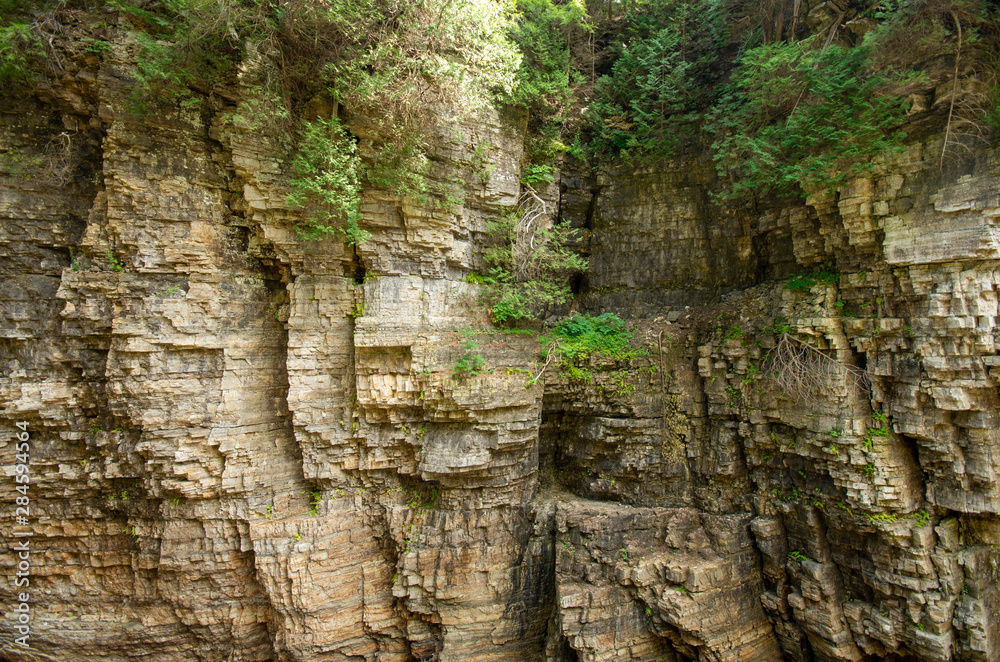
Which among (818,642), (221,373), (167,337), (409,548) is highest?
(167,337)

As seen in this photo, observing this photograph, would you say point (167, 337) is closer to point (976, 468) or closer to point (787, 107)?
point (787, 107)

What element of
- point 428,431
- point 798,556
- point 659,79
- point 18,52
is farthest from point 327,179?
point 798,556

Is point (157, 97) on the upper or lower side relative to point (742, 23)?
lower

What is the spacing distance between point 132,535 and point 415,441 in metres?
4.89

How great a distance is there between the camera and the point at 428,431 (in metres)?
7.46

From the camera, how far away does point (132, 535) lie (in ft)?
24.0

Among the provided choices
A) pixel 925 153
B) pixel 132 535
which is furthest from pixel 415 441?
pixel 925 153

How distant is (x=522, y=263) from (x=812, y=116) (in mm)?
4869

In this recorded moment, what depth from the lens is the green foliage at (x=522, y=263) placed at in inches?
A: 321

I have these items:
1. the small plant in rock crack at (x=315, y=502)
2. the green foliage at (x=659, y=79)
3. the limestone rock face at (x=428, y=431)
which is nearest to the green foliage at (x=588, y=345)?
the limestone rock face at (x=428, y=431)

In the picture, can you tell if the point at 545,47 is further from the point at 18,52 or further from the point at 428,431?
the point at 18,52

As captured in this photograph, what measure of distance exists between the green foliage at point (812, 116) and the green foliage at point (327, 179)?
240 inches

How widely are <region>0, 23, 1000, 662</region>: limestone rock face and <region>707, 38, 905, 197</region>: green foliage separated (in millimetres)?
480

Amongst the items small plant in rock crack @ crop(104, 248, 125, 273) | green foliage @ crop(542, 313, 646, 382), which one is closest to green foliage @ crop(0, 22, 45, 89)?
small plant in rock crack @ crop(104, 248, 125, 273)
